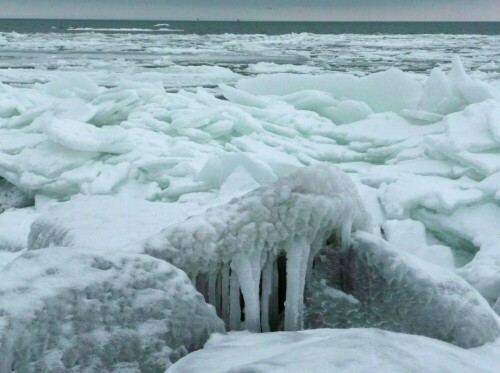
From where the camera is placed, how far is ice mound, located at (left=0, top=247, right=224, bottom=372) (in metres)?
1.61

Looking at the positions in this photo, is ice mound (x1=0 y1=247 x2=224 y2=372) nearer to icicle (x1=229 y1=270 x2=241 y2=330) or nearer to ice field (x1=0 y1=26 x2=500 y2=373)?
ice field (x1=0 y1=26 x2=500 y2=373)

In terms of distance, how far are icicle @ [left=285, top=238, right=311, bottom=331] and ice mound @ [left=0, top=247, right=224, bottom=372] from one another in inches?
14.1

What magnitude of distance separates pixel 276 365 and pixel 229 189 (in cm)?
310

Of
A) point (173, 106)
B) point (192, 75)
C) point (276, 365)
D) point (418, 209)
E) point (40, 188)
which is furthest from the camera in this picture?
point (192, 75)

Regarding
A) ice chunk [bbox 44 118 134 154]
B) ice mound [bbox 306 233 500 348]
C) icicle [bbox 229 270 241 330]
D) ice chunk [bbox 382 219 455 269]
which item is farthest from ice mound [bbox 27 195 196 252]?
ice chunk [bbox 44 118 134 154]

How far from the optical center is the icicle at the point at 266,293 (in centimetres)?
229

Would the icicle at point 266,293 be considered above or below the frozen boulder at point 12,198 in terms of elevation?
above

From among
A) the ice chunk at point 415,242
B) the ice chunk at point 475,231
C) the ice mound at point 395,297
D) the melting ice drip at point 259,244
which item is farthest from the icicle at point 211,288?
the ice chunk at point 415,242

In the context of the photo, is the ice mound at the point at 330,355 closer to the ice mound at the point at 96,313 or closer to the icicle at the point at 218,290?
the ice mound at the point at 96,313

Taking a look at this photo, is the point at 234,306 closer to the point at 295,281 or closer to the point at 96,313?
the point at 295,281

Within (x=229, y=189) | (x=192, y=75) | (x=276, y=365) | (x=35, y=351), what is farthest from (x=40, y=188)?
(x=192, y=75)

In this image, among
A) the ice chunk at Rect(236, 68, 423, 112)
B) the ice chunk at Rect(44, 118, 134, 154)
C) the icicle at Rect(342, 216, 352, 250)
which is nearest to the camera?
the icicle at Rect(342, 216, 352, 250)

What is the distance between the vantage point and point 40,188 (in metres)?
5.04

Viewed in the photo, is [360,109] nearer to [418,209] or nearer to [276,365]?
[418,209]
